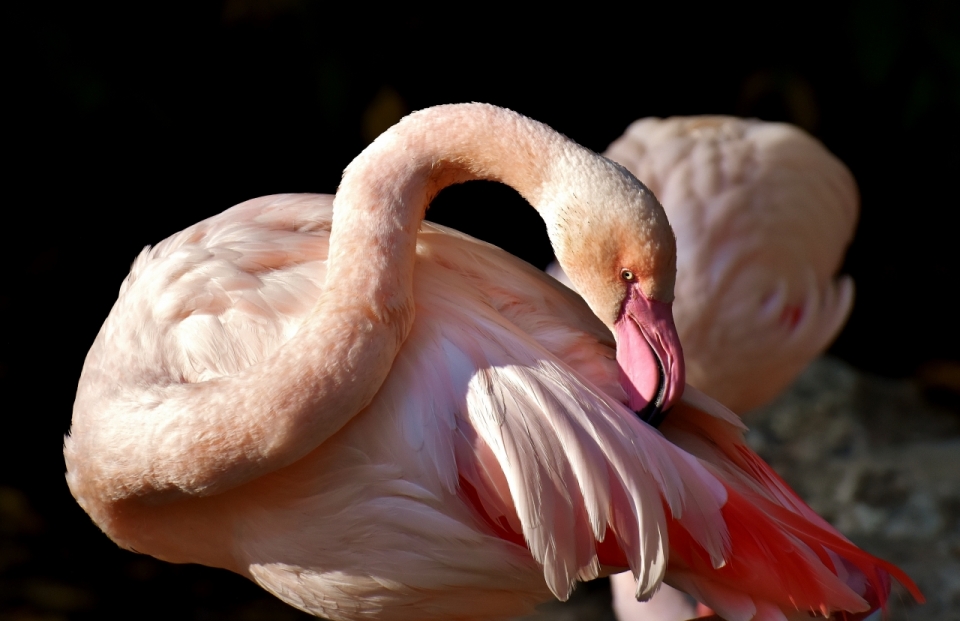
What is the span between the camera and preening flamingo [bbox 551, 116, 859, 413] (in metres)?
2.54

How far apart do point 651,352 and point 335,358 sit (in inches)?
18.5

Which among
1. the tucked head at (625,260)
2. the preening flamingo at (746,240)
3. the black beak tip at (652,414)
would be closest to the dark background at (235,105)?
the preening flamingo at (746,240)

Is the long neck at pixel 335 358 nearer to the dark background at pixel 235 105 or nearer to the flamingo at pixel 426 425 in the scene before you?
the flamingo at pixel 426 425

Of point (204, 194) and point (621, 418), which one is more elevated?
point (621, 418)

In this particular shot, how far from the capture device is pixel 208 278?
159cm

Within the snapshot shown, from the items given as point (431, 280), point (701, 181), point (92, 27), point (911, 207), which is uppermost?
point (92, 27)

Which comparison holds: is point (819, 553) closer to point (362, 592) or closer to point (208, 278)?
point (362, 592)

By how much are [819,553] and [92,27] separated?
6.97 ft

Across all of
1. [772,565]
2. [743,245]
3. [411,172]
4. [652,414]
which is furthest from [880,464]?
[411,172]

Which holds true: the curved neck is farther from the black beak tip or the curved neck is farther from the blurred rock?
the blurred rock

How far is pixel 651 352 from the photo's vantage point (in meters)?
1.53

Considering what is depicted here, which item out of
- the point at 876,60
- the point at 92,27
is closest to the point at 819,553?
the point at 876,60

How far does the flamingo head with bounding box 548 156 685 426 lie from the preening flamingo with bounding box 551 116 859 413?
0.98 m

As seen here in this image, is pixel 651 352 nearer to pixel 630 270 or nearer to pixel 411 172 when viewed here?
pixel 630 270
